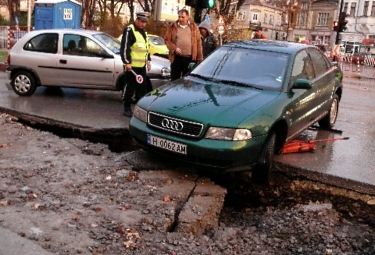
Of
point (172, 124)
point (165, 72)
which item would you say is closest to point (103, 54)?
point (165, 72)

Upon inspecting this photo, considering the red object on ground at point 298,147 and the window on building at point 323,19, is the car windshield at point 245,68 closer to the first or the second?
the red object on ground at point 298,147

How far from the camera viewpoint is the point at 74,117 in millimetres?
8391

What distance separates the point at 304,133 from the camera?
8.80 m

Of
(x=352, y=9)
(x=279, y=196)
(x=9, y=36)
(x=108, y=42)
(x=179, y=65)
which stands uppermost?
(x=352, y=9)

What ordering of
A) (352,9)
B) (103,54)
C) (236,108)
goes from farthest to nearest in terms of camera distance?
(352,9)
(103,54)
(236,108)

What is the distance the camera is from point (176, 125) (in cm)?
551

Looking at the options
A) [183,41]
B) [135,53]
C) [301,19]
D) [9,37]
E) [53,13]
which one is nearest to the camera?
[135,53]

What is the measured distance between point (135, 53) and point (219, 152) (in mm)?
3676

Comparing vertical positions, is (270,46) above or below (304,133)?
above

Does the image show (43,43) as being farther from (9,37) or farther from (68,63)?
(9,37)

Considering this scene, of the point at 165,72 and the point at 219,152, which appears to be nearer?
the point at 219,152

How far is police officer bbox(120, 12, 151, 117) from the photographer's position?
26.7 feet

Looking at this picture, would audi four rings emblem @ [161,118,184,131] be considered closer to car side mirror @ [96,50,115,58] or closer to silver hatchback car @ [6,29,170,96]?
silver hatchback car @ [6,29,170,96]

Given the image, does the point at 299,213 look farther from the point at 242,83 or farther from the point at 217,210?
the point at 242,83
